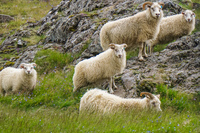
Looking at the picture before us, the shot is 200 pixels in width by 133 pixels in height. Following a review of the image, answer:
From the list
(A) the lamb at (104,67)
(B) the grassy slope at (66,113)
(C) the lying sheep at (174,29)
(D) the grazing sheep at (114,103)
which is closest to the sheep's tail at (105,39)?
(A) the lamb at (104,67)

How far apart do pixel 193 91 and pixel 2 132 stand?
5999 mm

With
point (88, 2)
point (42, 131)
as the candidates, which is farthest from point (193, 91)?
point (88, 2)

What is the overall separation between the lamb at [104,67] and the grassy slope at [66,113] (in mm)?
773

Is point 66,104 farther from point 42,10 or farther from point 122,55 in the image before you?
point 42,10

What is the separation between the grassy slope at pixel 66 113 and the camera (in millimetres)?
4594

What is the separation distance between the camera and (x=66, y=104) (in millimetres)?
8117

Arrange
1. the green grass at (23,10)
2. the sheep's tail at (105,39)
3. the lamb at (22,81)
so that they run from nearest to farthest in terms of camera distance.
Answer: the lamb at (22,81) → the sheep's tail at (105,39) → the green grass at (23,10)

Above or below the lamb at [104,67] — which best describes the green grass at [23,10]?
above

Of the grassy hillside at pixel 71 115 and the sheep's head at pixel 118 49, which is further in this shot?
the sheep's head at pixel 118 49

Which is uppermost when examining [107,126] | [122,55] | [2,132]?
[122,55]

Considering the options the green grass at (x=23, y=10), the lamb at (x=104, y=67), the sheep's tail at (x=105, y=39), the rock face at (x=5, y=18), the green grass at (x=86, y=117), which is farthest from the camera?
the rock face at (x=5, y=18)

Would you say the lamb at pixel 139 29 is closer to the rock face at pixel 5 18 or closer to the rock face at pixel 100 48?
the rock face at pixel 100 48

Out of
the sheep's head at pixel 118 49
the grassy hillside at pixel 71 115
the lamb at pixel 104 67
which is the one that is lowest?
the grassy hillside at pixel 71 115

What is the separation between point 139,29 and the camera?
968 cm
